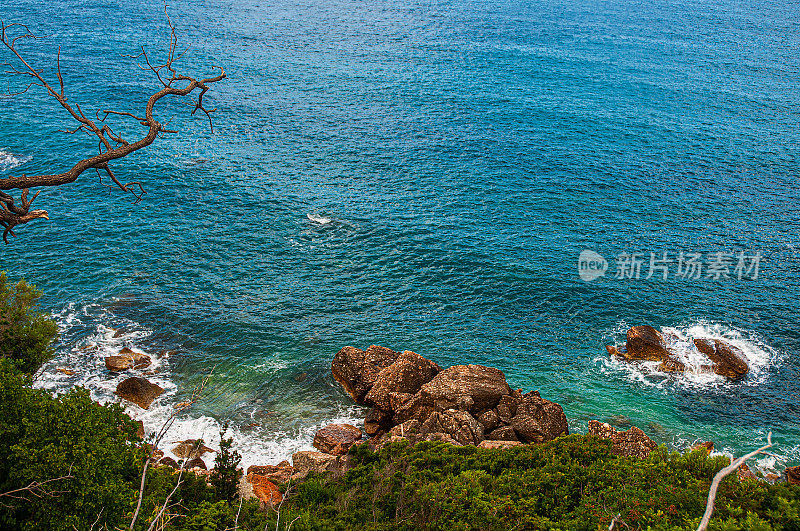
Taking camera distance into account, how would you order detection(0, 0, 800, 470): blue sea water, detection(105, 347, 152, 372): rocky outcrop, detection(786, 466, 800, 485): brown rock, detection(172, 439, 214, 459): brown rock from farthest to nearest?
detection(0, 0, 800, 470): blue sea water < detection(105, 347, 152, 372): rocky outcrop < detection(172, 439, 214, 459): brown rock < detection(786, 466, 800, 485): brown rock

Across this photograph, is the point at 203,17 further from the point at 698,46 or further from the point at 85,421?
the point at 85,421

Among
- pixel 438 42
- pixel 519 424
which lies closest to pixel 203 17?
pixel 438 42

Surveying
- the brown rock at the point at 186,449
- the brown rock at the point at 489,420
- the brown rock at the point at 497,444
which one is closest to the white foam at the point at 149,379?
the brown rock at the point at 186,449

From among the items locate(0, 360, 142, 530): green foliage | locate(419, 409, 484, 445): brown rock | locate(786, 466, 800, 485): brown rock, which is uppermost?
locate(0, 360, 142, 530): green foliage

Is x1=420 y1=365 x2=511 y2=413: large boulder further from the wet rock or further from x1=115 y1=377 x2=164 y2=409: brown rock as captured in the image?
x1=115 y1=377 x2=164 y2=409: brown rock

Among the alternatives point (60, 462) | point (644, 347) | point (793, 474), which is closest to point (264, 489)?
point (60, 462)

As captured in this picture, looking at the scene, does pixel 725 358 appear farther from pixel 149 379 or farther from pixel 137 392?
pixel 137 392

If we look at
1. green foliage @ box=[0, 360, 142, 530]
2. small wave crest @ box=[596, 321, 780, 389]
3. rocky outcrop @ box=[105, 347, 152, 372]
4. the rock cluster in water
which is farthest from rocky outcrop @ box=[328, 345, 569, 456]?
A: rocky outcrop @ box=[105, 347, 152, 372]
